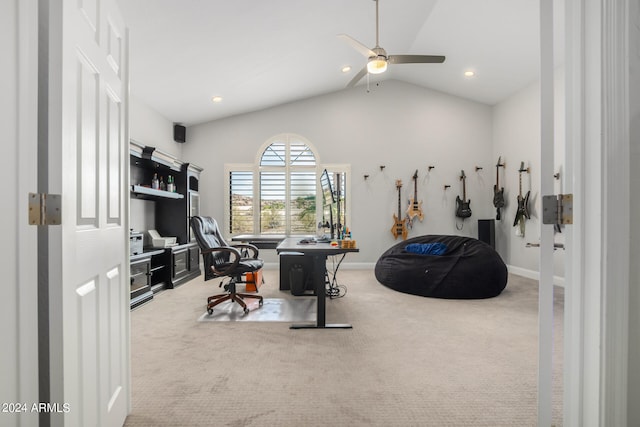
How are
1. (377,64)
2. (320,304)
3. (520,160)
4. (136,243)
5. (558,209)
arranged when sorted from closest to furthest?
(558,209) → (320,304) → (377,64) → (136,243) → (520,160)

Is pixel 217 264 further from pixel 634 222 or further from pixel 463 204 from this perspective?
pixel 463 204


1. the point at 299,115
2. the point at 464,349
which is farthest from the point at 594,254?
the point at 299,115

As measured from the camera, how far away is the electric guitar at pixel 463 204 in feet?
19.6

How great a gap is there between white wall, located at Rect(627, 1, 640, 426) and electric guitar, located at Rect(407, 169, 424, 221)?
5161 mm

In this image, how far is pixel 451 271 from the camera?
3.93m

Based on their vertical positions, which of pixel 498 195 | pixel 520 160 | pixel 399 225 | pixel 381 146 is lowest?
pixel 399 225

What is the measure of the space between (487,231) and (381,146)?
8.13 ft

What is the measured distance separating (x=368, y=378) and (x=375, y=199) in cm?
436

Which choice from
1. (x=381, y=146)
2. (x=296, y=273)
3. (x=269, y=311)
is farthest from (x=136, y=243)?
(x=381, y=146)

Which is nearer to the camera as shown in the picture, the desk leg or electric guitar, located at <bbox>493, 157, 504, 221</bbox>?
the desk leg

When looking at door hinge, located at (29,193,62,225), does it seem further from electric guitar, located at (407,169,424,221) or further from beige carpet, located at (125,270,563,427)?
electric guitar, located at (407,169,424,221)

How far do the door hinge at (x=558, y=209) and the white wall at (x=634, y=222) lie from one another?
0.15 m

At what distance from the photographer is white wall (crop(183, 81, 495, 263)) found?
236 inches

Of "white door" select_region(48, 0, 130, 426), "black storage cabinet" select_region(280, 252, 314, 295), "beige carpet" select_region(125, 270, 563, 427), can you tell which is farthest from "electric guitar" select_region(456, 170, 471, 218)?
"white door" select_region(48, 0, 130, 426)
